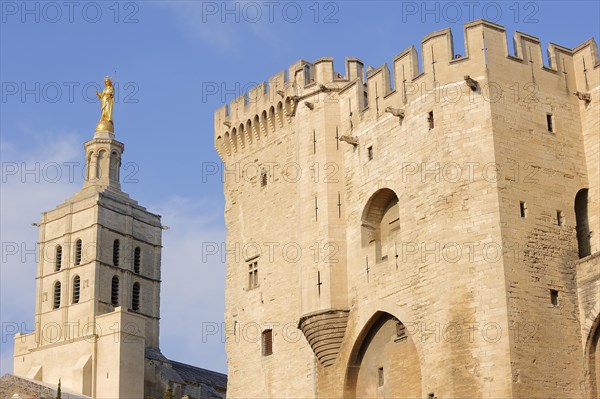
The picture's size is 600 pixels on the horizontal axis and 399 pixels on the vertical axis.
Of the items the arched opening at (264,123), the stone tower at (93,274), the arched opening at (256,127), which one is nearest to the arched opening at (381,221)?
the arched opening at (264,123)

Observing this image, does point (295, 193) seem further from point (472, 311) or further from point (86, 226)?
point (86, 226)

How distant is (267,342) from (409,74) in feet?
30.3

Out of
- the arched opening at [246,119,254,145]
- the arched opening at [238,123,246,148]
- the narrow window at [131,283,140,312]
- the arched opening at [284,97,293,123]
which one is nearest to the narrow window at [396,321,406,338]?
the arched opening at [284,97,293,123]

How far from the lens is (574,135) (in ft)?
91.1

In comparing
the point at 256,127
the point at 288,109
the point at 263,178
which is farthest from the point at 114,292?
the point at 288,109

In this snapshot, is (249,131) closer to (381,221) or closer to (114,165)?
(381,221)

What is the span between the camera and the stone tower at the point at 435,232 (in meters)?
25.2

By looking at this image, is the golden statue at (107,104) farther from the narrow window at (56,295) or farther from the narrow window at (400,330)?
the narrow window at (400,330)

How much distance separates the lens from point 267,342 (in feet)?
107

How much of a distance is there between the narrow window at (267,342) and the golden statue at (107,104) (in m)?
43.6

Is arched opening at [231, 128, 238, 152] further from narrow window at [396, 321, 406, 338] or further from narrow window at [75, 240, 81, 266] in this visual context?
narrow window at [75, 240, 81, 266]

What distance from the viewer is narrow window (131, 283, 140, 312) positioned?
7294 cm

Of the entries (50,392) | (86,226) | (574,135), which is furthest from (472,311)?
(86,226)

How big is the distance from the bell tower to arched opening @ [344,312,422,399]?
115 feet
